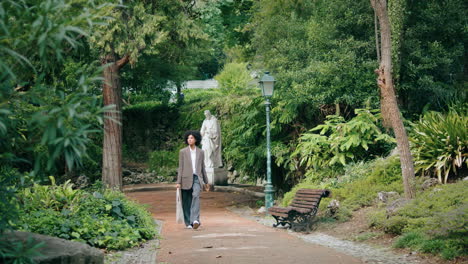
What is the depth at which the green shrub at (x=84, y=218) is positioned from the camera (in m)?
8.20

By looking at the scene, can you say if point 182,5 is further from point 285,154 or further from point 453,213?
point 453,213

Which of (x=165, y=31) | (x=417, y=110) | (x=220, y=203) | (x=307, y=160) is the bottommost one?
(x=220, y=203)

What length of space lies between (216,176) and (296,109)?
5.56 metres

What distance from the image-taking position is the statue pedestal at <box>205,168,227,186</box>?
21.4m

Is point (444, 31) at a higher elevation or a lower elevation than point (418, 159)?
higher

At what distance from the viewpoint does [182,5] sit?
1534 centimetres

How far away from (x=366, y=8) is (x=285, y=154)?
4973 mm

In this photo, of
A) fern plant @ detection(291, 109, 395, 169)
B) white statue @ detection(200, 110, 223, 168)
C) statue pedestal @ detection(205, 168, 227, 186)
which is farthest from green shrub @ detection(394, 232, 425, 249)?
white statue @ detection(200, 110, 223, 168)

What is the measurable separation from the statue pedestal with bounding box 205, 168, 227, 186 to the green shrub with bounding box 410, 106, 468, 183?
9.73m

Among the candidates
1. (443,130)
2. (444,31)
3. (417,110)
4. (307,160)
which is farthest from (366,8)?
(443,130)

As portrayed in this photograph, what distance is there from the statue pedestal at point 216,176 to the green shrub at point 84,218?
1062 centimetres

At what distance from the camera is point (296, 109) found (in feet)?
57.3

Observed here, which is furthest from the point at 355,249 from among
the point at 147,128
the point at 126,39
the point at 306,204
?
the point at 147,128

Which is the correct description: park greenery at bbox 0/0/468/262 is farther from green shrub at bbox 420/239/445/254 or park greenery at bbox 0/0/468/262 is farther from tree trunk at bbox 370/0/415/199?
tree trunk at bbox 370/0/415/199
